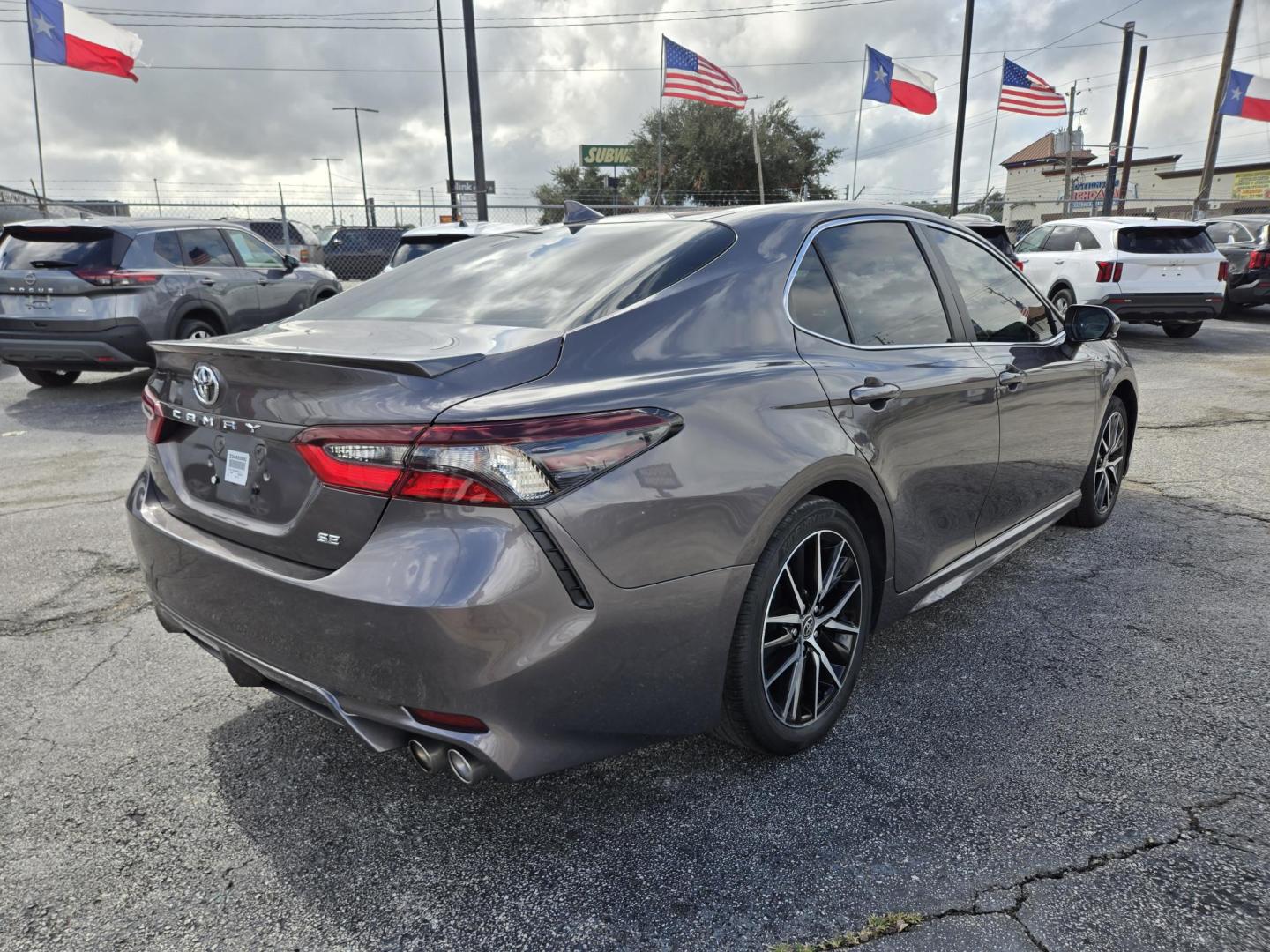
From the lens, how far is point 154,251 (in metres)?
8.45

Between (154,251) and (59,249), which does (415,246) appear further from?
(59,249)

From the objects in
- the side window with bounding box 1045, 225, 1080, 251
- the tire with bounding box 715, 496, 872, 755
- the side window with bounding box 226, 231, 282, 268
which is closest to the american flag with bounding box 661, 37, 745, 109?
the side window with bounding box 1045, 225, 1080, 251

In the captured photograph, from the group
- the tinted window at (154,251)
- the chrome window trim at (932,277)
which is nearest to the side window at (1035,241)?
the chrome window trim at (932,277)

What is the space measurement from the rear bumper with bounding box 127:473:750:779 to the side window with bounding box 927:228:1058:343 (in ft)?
6.14

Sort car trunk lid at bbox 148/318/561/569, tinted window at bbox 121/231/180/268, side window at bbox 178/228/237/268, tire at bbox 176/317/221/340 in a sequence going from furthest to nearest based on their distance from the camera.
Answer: side window at bbox 178/228/237/268, tire at bbox 176/317/221/340, tinted window at bbox 121/231/180/268, car trunk lid at bbox 148/318/561/569

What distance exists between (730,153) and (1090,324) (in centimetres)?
4174

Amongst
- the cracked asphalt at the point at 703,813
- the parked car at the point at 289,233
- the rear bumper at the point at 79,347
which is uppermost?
the parked car at the point at 289,233

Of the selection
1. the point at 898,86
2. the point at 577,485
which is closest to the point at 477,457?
the point at 577,485

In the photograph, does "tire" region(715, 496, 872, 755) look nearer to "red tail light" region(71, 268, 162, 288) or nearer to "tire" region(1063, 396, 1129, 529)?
"tire" region(1063, 396, 1129, 529)

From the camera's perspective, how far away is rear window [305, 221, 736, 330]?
2426 mm

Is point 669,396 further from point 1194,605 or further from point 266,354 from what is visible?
point 1194,605

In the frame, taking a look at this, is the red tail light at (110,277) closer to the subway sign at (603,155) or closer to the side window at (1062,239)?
the side window at (1062,239)

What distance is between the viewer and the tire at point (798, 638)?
2.34 metres

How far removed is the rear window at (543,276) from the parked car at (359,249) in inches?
892
